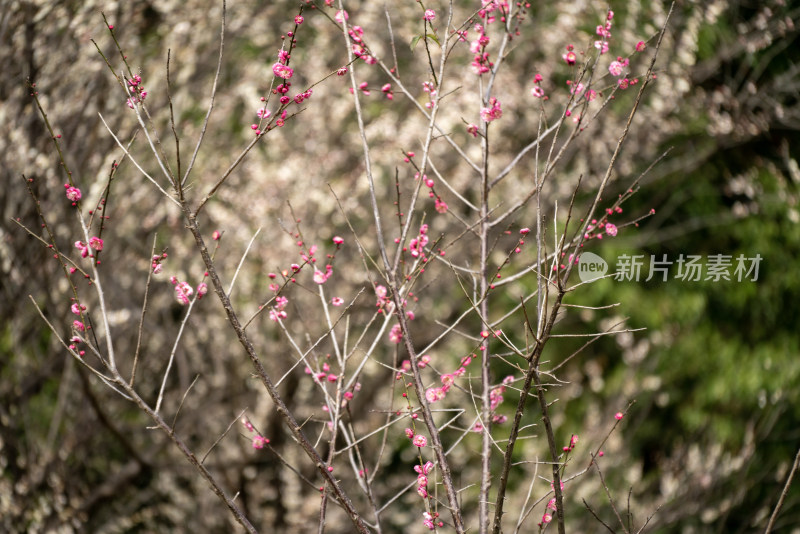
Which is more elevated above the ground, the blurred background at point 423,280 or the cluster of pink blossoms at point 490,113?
the cluster of pink blossoms at point 490,113

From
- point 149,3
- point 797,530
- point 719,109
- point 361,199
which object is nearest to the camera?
point 149,3

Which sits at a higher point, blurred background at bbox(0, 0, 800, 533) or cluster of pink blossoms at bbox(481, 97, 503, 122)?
cluster of pink blossoms at bbox(481, 97, 503, 122)

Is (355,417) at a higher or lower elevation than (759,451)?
higher

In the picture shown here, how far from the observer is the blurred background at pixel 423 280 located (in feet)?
11.7

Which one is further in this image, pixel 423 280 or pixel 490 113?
pixel 423 280

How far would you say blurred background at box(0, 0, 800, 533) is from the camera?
3568 millimetres

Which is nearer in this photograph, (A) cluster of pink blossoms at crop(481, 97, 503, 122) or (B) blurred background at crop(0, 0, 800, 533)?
(A) cluster of pink blossoms at crop(481, 97, 503, 122)

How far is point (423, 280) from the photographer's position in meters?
4.11

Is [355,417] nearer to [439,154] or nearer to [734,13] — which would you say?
[439,154]

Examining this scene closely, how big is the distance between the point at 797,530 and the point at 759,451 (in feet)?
1.53

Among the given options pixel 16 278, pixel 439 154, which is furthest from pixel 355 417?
pixel 16 278

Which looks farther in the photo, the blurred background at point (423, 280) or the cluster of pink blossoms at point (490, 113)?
the blurred background at point (423, 280)

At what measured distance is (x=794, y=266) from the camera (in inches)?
156

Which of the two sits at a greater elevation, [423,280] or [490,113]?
[490,113]
